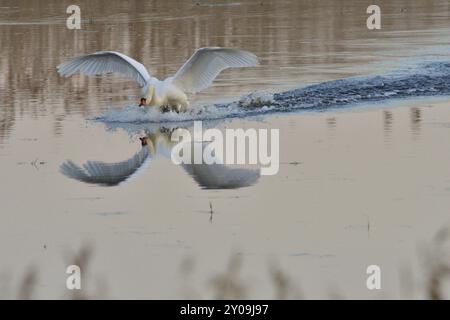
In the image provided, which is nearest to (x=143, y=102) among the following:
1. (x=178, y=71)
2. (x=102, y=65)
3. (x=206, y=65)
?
(x=178, y=71)

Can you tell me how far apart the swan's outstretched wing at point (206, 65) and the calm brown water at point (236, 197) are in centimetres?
82

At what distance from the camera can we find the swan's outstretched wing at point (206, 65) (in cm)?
1530

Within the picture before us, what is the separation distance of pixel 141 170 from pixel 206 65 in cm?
373

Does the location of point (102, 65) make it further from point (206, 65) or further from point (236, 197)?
point (236, 197)

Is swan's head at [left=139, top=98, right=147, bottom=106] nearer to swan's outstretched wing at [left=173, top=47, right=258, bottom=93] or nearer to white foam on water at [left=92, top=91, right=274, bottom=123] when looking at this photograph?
white foam on water at [left=92, top=91, right=274, bottom=123]

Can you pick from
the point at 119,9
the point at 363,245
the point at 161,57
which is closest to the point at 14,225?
the point at 363,245

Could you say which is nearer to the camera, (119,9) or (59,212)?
(59,212)

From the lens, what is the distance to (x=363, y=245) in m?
9.11

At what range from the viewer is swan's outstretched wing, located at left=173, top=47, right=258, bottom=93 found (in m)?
15.3

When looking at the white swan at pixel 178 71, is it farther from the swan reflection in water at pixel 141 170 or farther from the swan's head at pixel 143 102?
the swan reflection in water at pixel 141 170

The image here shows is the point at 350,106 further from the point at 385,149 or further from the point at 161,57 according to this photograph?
the point at 161,57

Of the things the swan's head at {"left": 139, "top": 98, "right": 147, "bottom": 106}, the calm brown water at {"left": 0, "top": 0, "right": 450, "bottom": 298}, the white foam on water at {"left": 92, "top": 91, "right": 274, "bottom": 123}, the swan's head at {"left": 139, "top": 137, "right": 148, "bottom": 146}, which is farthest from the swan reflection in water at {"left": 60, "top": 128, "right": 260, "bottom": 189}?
the white foam on water at {"left": 92, "top": 91, "right": 274, "bottom": 123}

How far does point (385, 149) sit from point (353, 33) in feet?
36.5

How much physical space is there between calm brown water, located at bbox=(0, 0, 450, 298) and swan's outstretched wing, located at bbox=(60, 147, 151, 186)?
5.0 inches
